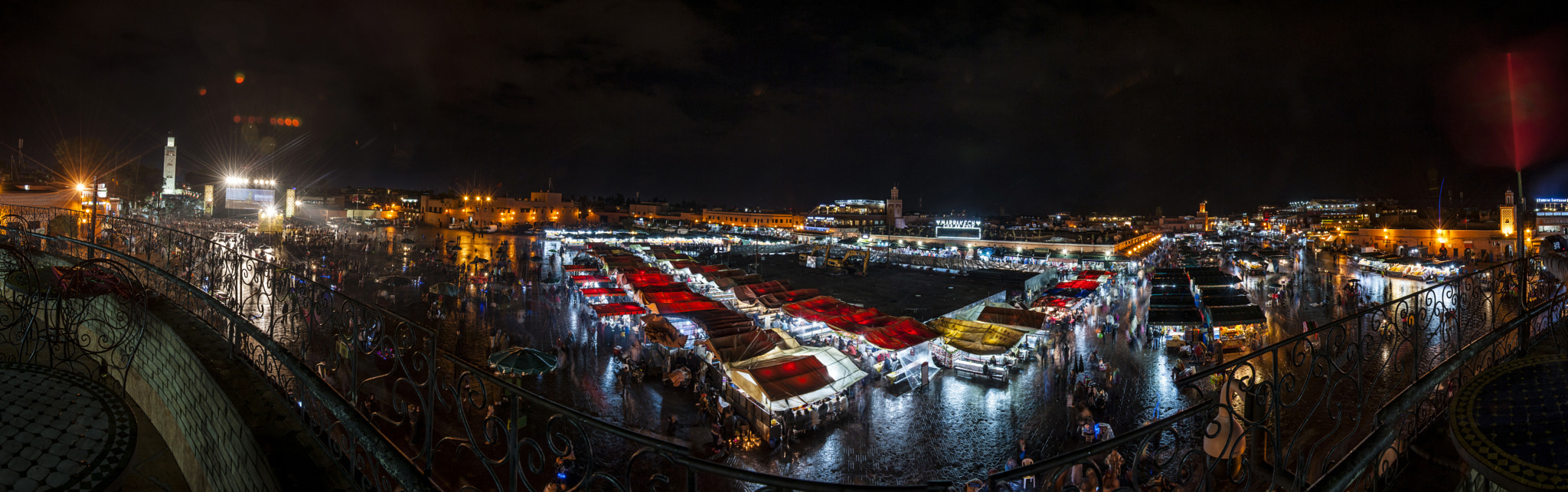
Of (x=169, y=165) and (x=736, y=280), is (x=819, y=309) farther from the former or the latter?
(x=169, y=165)

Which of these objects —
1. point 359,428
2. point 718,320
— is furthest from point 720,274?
point 359,428

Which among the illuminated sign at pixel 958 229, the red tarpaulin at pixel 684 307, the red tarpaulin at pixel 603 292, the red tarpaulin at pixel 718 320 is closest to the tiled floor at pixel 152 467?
the red tarpaulin at pixel 718 320

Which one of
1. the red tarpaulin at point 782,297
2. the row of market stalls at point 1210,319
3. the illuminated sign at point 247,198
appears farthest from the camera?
the illuminated sign at point 247,198

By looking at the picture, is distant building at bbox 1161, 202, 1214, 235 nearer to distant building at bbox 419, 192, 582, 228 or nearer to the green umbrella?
distant building at bbox 419, 192, 582, 228

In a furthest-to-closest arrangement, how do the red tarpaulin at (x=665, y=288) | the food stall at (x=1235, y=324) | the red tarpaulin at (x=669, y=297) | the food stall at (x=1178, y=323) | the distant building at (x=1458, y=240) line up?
the distant building at (x=1458, y=240)
the red tarpaulin at (x=665, y=288)
the red tarpaulin at (x=669, y=297)
the food stall at (x=1178, y=323)
the food stall at (x=1235, y=324)

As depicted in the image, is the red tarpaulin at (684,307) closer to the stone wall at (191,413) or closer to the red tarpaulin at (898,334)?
the red tarpaulin at (898,334)

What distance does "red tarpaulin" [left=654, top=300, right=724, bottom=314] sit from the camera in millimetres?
14398

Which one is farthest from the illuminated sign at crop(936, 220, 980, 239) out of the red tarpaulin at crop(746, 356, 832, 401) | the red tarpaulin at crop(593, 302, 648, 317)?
the red tarpaulin at crop(746, 356, 832, 401)

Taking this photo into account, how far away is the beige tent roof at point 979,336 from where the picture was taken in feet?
38.2

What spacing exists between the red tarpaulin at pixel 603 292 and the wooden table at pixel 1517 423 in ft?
59.0

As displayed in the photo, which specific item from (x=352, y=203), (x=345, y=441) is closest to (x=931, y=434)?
(x=345, y=441)

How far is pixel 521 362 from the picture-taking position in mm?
9625

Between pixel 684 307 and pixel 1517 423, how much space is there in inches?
556

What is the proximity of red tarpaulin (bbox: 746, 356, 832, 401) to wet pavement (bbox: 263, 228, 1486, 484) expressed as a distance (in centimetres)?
72
